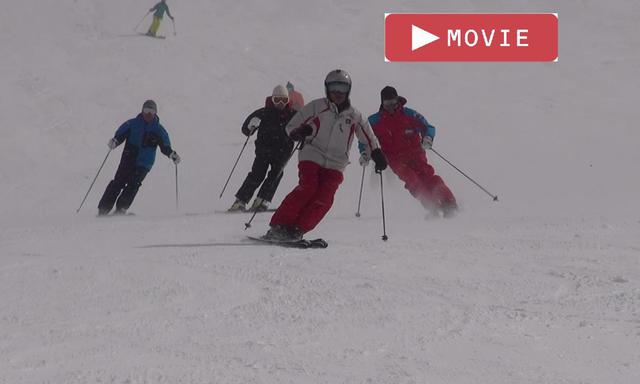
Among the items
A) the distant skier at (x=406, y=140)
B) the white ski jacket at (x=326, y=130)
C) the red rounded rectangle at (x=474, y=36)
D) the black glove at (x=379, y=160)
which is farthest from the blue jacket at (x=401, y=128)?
the red rounded rectangle at (x=474, y=36)

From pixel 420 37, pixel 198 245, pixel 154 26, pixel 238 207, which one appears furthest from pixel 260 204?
pixel 420 37

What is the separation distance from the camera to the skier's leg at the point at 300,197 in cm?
643

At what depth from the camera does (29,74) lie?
16.9 m

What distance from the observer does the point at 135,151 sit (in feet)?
32.8

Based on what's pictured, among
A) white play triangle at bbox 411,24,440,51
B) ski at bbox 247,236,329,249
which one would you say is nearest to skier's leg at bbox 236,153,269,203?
ski at bbox 247,236,329,249

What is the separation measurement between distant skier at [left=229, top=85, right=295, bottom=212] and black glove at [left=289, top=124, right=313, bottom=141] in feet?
9.41

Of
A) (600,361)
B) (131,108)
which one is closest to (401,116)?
(600,361)

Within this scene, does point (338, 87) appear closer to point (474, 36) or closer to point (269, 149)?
point (269, 149)

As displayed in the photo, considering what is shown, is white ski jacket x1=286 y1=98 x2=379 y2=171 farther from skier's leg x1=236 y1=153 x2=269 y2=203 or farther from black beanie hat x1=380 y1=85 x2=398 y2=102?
skier's leg x1=236 y1=153 x2=269 y2=203

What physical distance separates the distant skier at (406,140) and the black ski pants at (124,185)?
131 inches

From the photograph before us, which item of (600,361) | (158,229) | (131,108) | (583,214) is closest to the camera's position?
(600,361)

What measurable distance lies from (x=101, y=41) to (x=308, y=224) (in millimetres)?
15398

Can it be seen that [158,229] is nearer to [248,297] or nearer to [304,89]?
[248,297]

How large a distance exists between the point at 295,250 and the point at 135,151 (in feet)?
16.2
